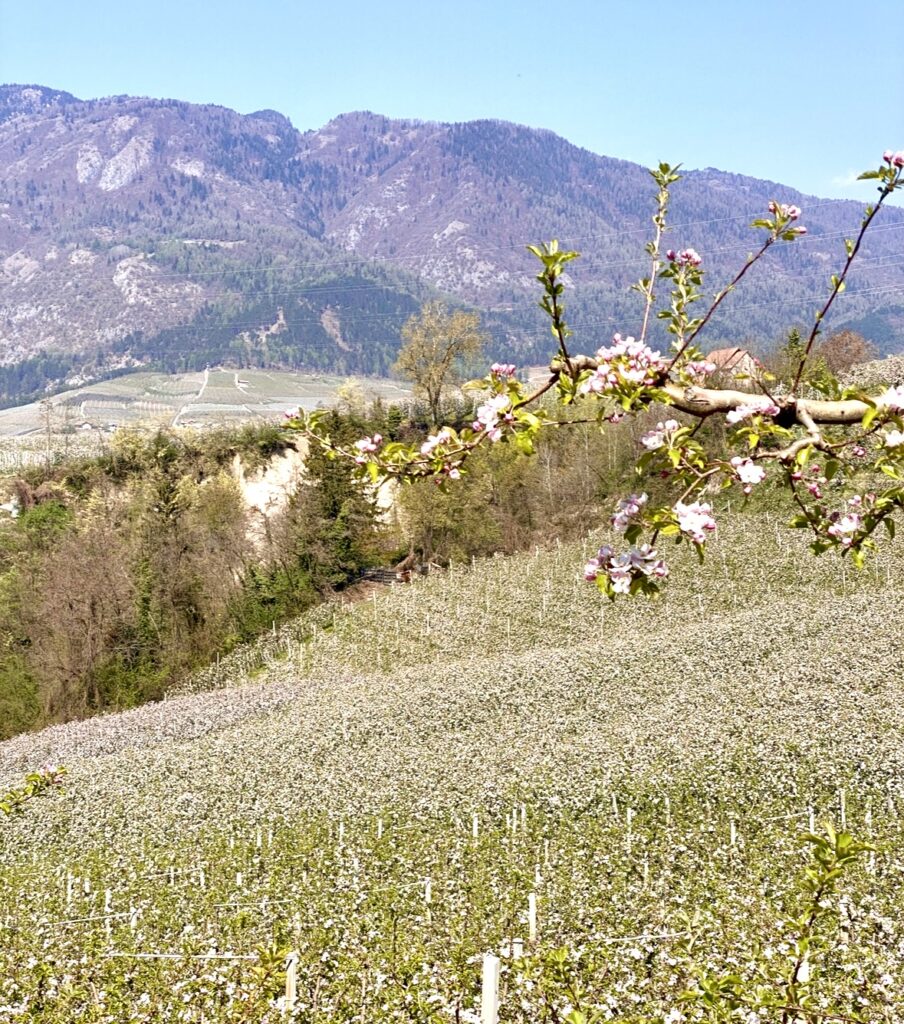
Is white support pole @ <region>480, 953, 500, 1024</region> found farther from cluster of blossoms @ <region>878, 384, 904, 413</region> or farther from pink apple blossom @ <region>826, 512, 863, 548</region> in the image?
cluster of blossoms @ <region>878, 384, 904, 413</region>

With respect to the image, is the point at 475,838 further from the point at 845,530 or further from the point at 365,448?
the point at 365,448

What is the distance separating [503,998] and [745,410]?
26.0ft

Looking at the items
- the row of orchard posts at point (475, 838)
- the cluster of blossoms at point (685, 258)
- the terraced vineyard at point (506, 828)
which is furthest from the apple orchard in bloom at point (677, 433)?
the row of orchard posts at point (475, 838)

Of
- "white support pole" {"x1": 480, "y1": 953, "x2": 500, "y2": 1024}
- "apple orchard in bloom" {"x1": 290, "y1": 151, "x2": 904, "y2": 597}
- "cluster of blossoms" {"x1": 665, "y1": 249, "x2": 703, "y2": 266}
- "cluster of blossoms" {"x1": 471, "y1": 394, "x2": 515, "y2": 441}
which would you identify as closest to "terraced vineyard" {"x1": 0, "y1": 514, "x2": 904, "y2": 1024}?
"white support pole" {"x1": 480, "y1": 953, "x2": 500, "y2": 1024}

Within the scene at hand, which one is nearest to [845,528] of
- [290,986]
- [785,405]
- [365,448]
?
[785,405]

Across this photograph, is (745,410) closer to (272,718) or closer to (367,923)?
(367,923)

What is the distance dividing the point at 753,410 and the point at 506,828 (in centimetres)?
1287

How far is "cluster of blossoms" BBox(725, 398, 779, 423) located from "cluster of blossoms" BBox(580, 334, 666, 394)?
235mm

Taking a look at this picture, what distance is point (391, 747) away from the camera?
20719 millimetres

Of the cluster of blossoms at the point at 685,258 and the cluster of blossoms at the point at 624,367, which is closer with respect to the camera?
the cluster of blossoms at the point at 624,367

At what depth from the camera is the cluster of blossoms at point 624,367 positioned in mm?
2312

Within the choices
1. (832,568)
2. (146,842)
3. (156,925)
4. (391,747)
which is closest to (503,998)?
(156,925)

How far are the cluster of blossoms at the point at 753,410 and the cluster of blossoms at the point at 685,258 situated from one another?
1.16m

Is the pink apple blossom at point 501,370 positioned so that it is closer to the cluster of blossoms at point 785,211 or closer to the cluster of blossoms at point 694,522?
the cluster of blossoms at point 694,522
